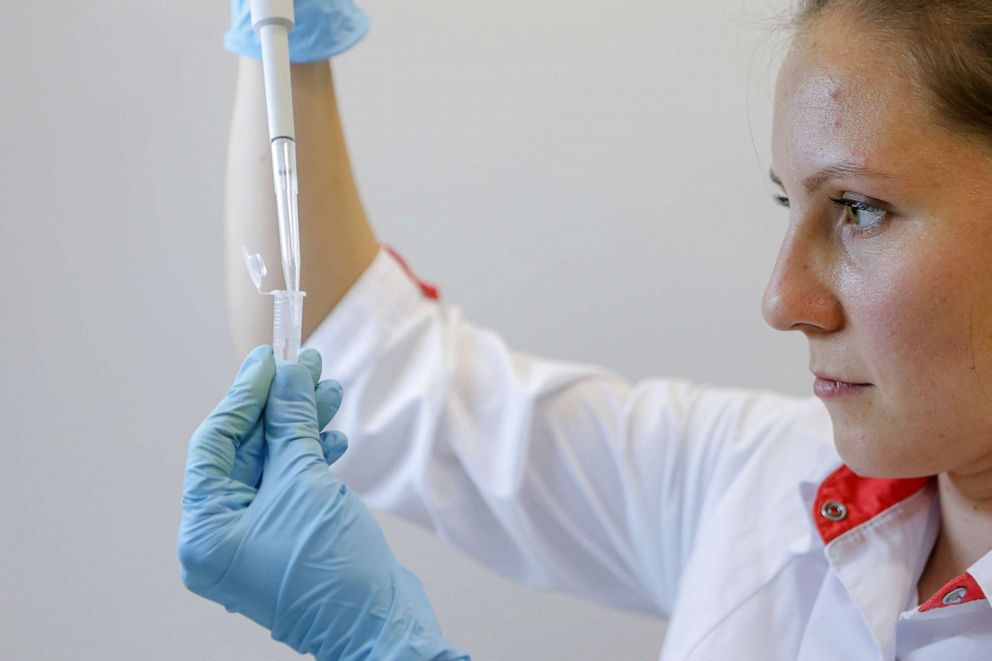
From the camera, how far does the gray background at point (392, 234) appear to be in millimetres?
1179

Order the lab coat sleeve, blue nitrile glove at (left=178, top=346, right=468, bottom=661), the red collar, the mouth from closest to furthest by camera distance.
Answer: blue nitrile glove at (left=178, top=346, right=468, bottom=661) → the mouth → the red collar → the lab coat sleeve

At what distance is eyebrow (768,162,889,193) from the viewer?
29.3 inches

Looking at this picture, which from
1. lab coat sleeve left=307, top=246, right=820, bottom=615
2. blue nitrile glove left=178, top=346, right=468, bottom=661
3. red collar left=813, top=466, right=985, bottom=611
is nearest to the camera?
blue nitrile glove left=178, top=346, right=468, bottom=661

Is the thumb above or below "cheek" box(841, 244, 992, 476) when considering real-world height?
below

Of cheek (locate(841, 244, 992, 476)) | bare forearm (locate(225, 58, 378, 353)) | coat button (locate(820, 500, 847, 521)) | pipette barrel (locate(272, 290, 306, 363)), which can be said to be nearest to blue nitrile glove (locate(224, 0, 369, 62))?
bare forearm (locate(225, 58, 378, 353))

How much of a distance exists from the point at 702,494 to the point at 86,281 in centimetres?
75

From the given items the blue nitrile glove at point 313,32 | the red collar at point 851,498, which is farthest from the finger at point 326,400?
the red collar at point 851,498

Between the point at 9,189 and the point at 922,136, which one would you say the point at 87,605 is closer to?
the point at 9,189

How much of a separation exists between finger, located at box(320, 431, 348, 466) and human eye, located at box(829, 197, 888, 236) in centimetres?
43

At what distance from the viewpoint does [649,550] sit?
45.1 inches

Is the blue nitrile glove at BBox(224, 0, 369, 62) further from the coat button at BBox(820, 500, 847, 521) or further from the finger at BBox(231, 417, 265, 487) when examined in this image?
the coat button at BBox(820, 500, 847, 521)

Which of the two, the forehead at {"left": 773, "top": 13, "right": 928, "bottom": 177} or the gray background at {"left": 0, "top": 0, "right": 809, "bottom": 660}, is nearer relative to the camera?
the forehead at {"left": 773, "top": 13, "right": 928, "bottom": 177}

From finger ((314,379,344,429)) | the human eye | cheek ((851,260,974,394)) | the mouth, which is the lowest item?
finger ((314,379,344,429))

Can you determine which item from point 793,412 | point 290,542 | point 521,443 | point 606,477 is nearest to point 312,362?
point 290,542
